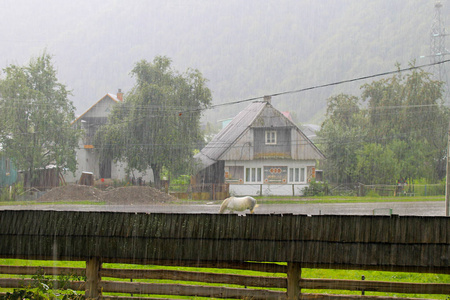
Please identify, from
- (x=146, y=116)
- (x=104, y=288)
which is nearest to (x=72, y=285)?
(x=104, y=288)

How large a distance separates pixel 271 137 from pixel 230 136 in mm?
3329

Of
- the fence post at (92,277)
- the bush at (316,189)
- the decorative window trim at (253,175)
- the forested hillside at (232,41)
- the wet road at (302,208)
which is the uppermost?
the forested hillside at (232,41)

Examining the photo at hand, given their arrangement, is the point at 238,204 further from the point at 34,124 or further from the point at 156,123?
the point at 34,124

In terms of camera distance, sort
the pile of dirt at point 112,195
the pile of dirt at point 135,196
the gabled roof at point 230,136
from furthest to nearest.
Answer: the gabled roof at point 230,136, the pile of dirt at point 112,195, the pile of dirt at point 135,196

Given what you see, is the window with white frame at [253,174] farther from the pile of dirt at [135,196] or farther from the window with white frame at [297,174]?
the pile of dirt at [135,196]

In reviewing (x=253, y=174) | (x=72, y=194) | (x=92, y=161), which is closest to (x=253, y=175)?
(x=253, y=174)

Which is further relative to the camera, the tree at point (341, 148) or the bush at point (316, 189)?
the tree at point (341, 148)

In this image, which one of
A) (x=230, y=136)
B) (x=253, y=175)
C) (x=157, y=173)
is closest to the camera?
(x=253, y=175)

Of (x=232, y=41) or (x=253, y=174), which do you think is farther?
(x=232, y=41)

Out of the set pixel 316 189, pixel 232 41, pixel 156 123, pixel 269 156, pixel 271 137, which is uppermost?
pixel 232 41

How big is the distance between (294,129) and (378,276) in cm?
1788

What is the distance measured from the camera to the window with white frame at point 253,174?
25234 mm

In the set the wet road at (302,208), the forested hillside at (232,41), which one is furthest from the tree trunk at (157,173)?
the forested hillside at (232,41)

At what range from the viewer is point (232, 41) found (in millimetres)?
98688
